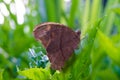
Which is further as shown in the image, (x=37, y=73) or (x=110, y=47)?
(x=110, y=47)

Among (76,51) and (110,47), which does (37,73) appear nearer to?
(76,51)

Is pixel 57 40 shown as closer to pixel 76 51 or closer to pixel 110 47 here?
pixel 76 51

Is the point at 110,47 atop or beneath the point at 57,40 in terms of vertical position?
beneath

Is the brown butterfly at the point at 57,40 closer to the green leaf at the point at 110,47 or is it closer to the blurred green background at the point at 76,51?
the blurred green background at the point at 76,51

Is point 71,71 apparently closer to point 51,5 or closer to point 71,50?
point 71,50

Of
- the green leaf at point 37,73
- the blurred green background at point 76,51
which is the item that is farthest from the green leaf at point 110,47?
the green leaf at point 37,73

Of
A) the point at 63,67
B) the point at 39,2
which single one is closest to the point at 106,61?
the point at 39,2

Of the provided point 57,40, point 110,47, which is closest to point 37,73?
point 57,40
